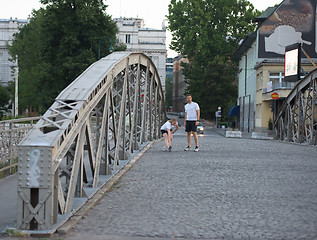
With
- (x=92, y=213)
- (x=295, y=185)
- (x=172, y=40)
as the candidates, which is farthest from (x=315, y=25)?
(x=92, y=213)

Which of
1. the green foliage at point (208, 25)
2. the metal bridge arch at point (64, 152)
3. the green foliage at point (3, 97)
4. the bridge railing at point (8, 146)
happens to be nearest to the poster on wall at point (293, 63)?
the green foliage at point (208, 25)

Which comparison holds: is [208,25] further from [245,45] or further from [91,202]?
[91,202]

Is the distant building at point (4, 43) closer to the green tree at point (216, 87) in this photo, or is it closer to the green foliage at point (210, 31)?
the green tree at point (216, 87)

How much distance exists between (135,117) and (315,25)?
138 ft

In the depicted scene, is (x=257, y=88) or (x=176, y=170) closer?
(x=176, y=170)

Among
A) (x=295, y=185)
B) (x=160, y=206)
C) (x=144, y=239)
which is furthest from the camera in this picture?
(x=295, y=185)

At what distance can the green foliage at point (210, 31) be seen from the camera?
215ft

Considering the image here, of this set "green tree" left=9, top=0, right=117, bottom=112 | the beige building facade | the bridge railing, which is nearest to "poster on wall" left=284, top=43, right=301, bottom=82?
the beige building facade

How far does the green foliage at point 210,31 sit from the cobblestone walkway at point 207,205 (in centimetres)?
5457

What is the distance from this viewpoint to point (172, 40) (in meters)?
68.6

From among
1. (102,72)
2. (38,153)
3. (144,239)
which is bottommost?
(144,239)

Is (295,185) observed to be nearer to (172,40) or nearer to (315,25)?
(315,25)

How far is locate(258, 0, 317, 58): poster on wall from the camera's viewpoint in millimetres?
52375

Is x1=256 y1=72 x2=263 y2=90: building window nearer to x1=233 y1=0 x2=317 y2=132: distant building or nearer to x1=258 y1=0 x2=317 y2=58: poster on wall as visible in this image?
x1=233 y1=0 x2=317 y2=132: distant building
